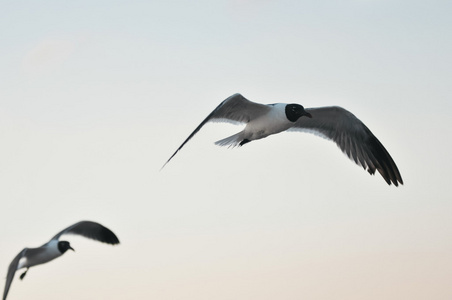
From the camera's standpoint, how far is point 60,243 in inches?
504

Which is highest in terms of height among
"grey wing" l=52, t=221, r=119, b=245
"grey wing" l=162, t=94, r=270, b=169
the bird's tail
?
"grey wing" l=162, t=94, r=270, b=169

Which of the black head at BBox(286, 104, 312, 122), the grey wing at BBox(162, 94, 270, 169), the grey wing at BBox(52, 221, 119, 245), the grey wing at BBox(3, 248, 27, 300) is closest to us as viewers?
the grey wing at BBox(3, 248, 27, 300)

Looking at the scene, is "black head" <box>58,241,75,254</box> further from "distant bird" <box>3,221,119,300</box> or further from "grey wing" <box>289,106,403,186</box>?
"grey wing" <box>289,106,403,186</box>

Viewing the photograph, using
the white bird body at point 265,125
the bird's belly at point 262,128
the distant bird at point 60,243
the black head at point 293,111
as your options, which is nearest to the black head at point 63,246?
the distant bird at point 60,243

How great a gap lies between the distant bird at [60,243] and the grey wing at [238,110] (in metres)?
3.31

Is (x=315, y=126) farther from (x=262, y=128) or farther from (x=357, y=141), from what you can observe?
(x=262, y=128)

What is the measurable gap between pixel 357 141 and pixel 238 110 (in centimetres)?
291

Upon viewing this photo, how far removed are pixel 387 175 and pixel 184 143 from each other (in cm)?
549

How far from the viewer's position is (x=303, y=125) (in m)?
13.9

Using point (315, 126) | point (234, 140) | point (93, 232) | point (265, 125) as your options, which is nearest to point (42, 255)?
point (93, 232)

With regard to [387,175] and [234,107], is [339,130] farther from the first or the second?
[234,107]

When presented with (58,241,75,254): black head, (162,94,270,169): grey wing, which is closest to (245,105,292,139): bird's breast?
(162,94,270,169): grey wing

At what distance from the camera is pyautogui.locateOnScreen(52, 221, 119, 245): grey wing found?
13289 mm

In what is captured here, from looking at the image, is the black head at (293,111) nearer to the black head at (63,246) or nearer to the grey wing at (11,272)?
the black head at (63,246)
